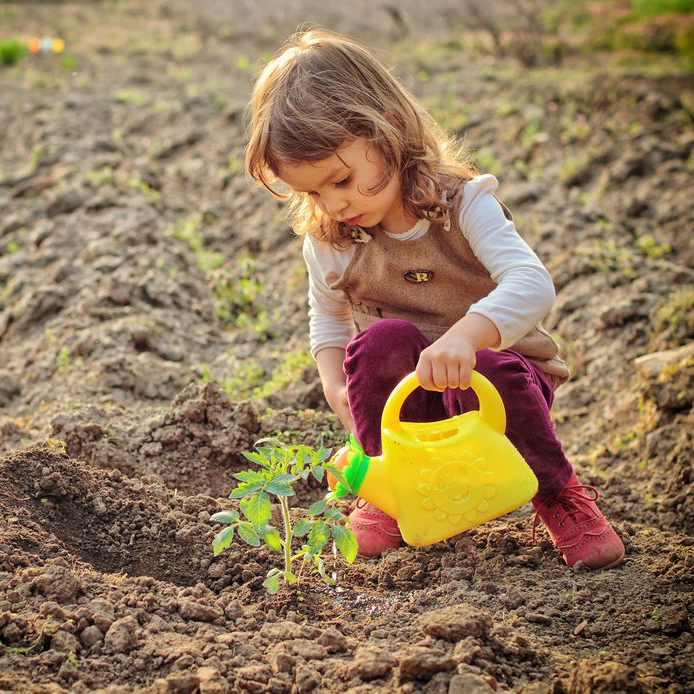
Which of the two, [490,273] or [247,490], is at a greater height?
[490,273]

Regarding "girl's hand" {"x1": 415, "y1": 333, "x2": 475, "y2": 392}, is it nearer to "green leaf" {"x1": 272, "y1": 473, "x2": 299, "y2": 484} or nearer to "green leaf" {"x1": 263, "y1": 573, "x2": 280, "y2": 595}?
"green leaf" {"x1": 272, "y1": 473, "x2": 299, "y2": 484}

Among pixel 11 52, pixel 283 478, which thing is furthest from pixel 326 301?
pixel 11 52

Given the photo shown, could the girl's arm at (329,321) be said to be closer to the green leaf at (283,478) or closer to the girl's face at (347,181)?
the girl's face at (347,181)

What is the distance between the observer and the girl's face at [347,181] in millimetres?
2334

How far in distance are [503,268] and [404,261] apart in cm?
32

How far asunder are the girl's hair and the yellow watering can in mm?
578

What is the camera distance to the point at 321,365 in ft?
9.20

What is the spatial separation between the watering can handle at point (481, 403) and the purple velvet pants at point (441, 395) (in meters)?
0.15

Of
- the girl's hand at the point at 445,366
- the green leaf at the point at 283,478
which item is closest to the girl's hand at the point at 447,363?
the girl's hand at the point at 445,366

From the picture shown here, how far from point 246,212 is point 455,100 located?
2056 mm

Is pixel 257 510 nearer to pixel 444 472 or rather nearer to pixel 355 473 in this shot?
pixel 355 473

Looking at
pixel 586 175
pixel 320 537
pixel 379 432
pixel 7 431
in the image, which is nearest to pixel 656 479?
pixel 379 432

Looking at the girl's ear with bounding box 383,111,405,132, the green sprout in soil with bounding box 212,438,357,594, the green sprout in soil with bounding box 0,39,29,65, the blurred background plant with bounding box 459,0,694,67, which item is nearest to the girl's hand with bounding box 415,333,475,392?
the green sprout in soil with bounding box 212,438,357,594

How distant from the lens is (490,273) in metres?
2.48
